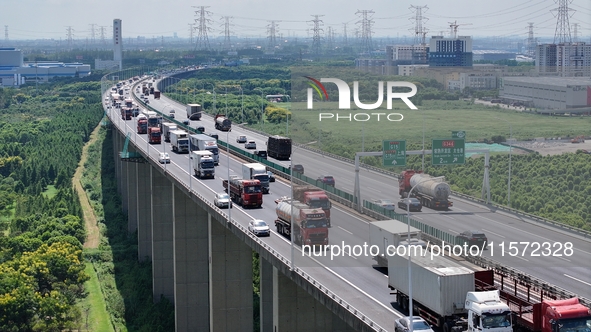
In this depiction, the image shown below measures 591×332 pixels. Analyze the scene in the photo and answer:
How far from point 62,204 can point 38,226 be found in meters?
12.7

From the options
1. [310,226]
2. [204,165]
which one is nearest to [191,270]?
[204,165]

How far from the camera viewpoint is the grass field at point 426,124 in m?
42.4

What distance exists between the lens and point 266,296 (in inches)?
2202

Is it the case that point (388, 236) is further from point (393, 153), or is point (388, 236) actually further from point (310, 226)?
point (393, 153)

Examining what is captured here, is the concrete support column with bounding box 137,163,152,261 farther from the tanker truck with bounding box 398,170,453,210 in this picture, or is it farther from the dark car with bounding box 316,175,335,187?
the tanker truck with bounding box 398,170,453,210

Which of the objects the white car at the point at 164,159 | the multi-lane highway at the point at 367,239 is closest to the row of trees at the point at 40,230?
the white car at the point at 164,159

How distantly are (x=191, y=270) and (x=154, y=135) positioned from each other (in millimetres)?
38910

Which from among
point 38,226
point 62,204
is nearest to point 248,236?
point 38,226

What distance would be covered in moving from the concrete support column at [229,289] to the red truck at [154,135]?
47.7 meters

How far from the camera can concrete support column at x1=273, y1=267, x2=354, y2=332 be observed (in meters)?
46.3

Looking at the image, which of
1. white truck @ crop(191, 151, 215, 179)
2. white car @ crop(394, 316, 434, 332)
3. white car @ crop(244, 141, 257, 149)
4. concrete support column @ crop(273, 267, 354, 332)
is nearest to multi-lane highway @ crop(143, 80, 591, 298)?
concrete support column @ crop(273, 267, 354, 332)

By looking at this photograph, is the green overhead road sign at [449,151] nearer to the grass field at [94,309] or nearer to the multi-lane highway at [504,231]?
the multi-lane highway at [504,231]

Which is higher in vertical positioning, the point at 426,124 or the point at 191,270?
the point at 426,124

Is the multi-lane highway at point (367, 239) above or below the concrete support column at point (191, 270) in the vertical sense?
above
